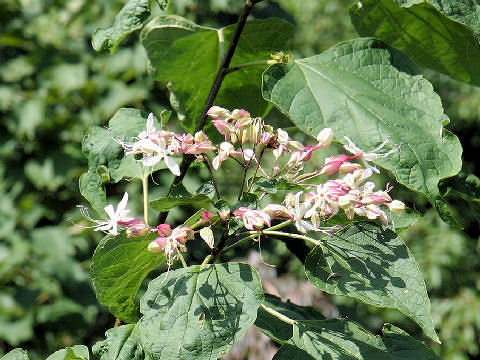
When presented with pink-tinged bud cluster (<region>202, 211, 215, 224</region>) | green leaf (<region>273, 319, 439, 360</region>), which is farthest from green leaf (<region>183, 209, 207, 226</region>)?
green leaf (<region>273, 319, 439, 360</region>)

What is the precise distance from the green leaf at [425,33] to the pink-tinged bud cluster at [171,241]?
1.80 feet

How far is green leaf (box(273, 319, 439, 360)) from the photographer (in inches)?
38.9

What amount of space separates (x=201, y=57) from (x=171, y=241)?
559 mm

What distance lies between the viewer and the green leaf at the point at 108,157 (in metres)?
1.26

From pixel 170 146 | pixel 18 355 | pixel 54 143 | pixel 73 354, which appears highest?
pixel 170 146

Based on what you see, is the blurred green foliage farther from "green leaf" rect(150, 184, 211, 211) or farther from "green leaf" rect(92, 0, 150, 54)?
"green leaf" rect(150, 184, 211, 211)

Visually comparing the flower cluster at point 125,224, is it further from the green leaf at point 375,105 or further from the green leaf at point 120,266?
the green leaf at point 375,105

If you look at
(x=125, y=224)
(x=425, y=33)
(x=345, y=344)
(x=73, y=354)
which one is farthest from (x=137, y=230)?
(x=425, y=33)

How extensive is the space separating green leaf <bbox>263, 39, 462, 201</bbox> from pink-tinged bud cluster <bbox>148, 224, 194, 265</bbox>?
0.84 ft

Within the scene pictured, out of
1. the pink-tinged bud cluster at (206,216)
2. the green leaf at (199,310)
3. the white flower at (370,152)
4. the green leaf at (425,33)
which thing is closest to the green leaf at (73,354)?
the green leaf at (199,310)

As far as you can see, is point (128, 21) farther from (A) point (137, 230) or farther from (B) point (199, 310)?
(B) point (199, 310)

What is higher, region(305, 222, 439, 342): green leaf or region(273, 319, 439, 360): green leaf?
region(305, 222, 439, 342): green leaf

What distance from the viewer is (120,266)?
107 centimetres

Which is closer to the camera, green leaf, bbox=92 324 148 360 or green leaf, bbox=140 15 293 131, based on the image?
green leaf, bbox=92 324 148 360
